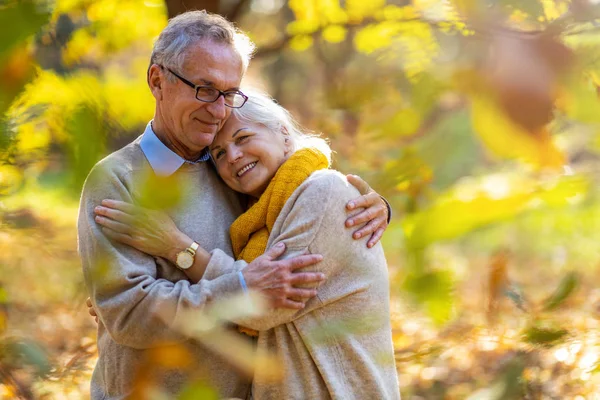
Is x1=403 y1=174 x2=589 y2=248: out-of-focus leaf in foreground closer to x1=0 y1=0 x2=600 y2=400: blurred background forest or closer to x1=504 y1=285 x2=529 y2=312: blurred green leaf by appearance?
x1=0 y1=0 x2=600 y2=400: blurred background forest

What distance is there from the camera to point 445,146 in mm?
488

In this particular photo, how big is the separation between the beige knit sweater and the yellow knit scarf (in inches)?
4.2

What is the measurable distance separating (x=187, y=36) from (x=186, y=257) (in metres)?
0.70

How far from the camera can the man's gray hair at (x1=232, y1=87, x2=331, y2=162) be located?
2301 mm

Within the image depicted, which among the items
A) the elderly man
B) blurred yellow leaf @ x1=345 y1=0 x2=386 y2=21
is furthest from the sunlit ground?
the elderly man

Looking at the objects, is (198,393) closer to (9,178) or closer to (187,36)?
(9,178)

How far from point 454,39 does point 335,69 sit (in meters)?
0.13

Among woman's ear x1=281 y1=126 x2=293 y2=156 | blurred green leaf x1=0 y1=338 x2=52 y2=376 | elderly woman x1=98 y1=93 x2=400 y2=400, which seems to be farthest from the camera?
woman's ear x1=281 y1=126 x2=293 y2=156

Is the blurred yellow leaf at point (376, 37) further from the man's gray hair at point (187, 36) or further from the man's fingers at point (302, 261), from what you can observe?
the man's gray hair at point (187, 36)

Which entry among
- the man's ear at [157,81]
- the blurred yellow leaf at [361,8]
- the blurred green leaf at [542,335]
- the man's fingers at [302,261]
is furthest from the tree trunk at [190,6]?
the blurred green leaf at [542,335]

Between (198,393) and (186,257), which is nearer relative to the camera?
(198,393)

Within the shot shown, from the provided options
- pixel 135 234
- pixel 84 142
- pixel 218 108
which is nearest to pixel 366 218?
pixel 218 108

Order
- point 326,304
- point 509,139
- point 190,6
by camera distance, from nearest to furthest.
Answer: point 509,139, point 326,304, point 190,6

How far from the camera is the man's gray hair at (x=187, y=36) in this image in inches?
83.1
